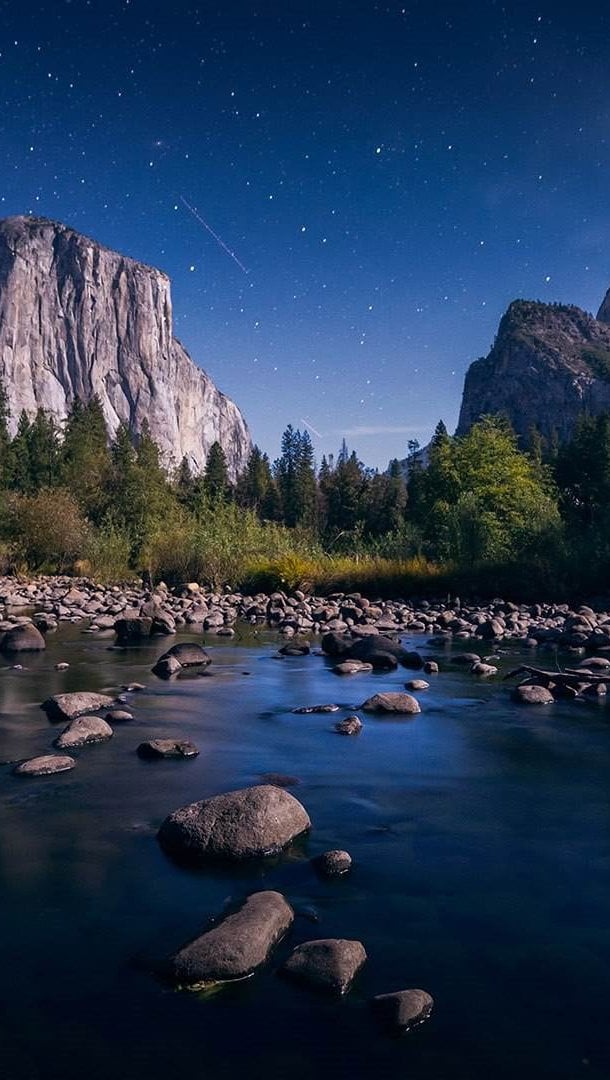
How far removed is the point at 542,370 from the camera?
549 feet

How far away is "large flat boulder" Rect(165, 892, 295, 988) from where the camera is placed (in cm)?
334

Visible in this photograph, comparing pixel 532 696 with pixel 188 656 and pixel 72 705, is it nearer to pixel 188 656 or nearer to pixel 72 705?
pixel 72 705

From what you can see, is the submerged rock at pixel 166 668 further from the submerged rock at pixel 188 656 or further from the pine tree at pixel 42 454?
the pine tree at pixel 42 454

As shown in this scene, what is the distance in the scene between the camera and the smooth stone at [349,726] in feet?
26.1

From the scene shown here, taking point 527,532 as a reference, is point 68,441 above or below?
above

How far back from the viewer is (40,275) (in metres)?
150

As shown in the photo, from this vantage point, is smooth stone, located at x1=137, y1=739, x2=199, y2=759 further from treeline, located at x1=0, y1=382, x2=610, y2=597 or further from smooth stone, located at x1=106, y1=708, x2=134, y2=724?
treeline, located at x1=0, y1=382, x2=610, y2=597

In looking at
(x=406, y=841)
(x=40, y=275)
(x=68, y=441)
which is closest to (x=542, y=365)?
(x=40, y=275)

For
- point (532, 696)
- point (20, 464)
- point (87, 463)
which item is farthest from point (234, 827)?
point (20, 464)

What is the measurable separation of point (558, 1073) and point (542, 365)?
582ft

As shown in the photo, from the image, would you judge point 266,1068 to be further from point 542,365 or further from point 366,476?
point 542,365

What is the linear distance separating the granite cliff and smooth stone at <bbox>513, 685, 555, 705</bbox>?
149836 millimetres

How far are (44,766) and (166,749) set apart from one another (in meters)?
1.11

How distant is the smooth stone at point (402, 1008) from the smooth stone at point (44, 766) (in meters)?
3.89
